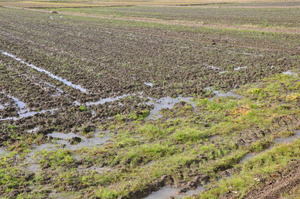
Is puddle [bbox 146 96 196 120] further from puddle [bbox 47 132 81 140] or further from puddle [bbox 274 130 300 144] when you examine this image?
puddle [bbox 274 130 300 144]

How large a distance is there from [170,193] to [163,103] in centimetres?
716

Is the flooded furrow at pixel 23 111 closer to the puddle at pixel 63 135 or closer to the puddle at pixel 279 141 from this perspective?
the puddle at pixel 63 135

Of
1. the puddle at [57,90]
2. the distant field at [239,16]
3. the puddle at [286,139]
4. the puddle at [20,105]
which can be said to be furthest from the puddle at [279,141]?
the distant field at [239,16]

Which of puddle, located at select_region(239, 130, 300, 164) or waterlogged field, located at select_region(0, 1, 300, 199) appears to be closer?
waterlogged field, located at select_region(0, 1, 300, 199)

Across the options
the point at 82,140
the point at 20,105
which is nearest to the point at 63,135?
the point at 82,140

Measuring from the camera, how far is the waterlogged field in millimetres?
9203

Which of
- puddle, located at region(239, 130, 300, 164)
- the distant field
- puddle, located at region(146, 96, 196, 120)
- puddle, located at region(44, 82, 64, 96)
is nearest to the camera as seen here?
puddle, located at region(239, 130, 300, 164)

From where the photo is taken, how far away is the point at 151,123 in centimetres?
1329

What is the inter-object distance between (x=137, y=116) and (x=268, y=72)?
9636mm

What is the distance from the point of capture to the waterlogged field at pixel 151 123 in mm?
9203

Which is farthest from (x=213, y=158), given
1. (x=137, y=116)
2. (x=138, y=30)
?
(x=138, y=30)

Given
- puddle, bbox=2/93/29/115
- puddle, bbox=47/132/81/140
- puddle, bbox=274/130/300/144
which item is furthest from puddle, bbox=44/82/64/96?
puddle, bbox=274/130/300/144

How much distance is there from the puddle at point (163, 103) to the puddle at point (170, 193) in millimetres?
5417

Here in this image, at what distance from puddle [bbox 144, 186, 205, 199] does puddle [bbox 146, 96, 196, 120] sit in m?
5.42
